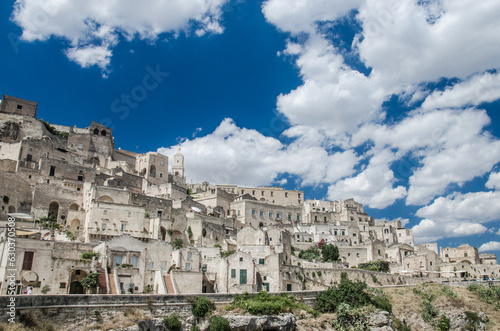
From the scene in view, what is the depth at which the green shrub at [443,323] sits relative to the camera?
4362 centimetres

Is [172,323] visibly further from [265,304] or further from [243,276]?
[243,276]

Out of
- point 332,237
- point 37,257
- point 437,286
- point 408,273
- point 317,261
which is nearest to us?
point 37,257

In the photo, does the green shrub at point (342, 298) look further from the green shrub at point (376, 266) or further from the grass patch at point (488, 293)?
the green shrub at point (376, 266)

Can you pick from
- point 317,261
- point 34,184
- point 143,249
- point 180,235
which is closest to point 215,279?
point 143,249

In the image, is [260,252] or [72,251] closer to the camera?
[72,251]

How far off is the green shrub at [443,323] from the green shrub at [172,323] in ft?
92.7

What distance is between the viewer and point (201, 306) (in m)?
30.6

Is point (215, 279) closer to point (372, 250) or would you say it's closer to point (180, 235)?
point (180, 235)

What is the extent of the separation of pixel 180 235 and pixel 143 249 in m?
13.5

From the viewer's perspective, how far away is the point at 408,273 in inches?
2431

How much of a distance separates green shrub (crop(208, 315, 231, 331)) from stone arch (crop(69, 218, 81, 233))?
75.5ft

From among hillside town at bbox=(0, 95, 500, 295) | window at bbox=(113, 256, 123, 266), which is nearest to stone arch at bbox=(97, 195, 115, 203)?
hillside town at bbox=(0, 95, 500, 295)

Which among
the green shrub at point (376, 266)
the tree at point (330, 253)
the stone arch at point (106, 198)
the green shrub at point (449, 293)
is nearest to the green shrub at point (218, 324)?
the stone arch at point (106, 198)

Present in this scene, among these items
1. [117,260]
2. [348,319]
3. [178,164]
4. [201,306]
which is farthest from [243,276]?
→ [178,164]
